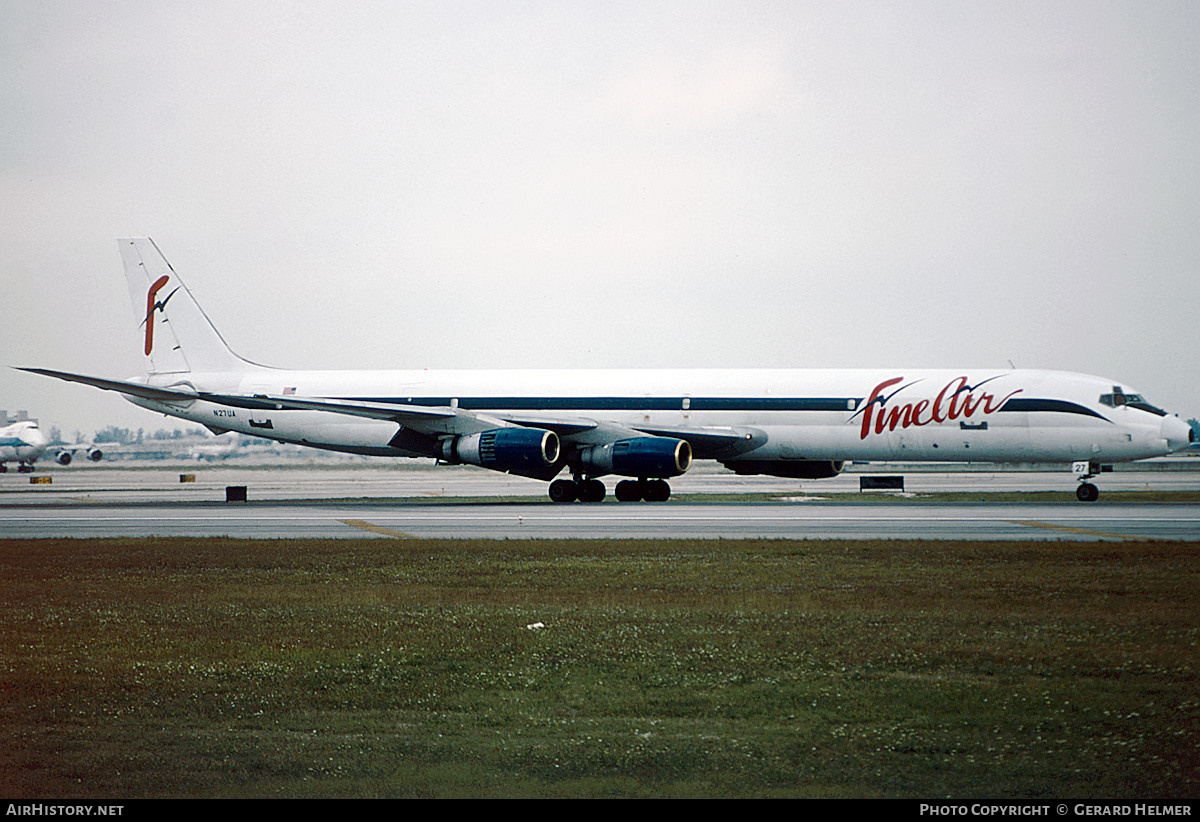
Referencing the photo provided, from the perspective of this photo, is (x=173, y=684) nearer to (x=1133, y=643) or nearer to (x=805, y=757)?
(x=805, y=757)

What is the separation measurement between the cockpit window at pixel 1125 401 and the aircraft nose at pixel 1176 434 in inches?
17.9

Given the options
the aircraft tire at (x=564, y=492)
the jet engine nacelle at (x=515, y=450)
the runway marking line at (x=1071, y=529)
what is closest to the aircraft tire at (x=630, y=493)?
the aircraft tire at (x=564, y=492)

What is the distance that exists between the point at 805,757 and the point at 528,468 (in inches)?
1153

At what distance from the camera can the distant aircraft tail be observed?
45.6 meters

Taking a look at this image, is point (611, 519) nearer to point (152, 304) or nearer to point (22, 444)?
point (152, 304)

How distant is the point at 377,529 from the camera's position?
1102 inches

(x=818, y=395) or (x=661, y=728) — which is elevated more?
(x=818, y=395)

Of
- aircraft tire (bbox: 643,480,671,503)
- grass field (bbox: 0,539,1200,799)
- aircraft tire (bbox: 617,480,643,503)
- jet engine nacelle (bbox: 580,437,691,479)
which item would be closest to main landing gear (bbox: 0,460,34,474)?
aircraft tire (bbox: 617,480,643,503)

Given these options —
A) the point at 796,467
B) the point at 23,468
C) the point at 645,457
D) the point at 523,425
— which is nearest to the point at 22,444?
the point at 23,468

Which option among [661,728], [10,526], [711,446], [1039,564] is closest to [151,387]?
[10,526]

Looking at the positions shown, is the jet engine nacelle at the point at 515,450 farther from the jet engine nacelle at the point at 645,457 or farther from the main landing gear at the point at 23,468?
the main landing gear at the point at 23,468

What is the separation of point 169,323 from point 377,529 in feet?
72.0

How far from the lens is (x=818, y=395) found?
123 feet
